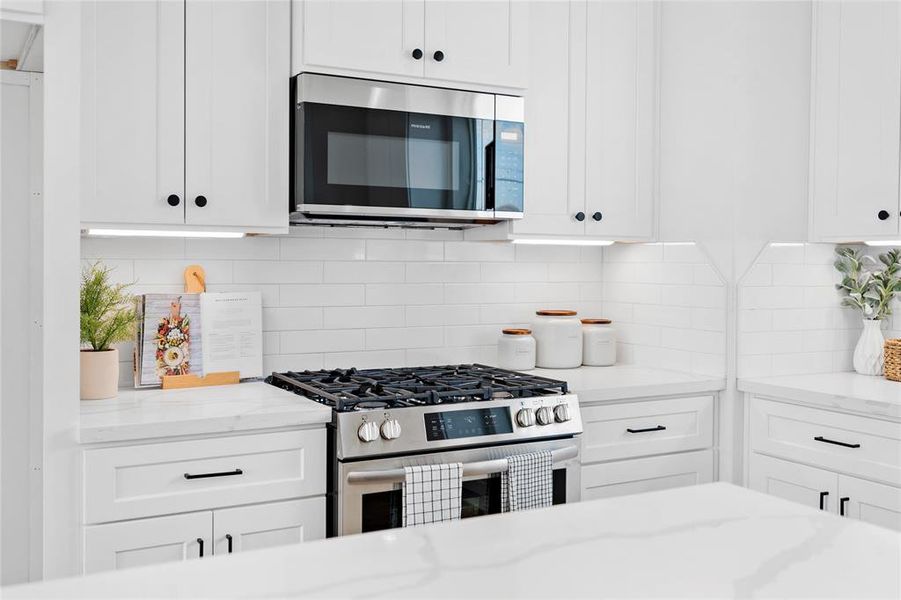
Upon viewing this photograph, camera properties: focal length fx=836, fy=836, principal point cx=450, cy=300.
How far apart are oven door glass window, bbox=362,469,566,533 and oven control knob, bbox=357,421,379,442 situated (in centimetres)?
17

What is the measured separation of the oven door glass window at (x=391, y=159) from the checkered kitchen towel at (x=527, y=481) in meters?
0.91

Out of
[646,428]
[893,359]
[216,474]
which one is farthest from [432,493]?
[893,359]

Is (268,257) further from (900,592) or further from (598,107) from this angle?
(900,592)

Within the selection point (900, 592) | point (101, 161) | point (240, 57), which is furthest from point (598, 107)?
point (900, 592)

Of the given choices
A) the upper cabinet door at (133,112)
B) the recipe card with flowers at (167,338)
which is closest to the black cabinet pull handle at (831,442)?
the recipe card with flowers at (167,338)

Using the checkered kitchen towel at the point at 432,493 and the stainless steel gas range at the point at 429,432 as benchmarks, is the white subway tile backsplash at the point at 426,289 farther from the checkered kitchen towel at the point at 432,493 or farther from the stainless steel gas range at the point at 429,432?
the checkered kitchen towel at the point at 432,493

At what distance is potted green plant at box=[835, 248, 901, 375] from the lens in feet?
10.5

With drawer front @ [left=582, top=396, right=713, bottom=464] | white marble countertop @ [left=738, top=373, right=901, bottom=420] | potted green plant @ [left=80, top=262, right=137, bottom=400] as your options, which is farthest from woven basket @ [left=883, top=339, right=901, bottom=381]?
potted green plant @ [left=80, top=262, right=137, bottom=400]

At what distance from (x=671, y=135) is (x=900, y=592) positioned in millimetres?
2601

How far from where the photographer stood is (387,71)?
2.82m

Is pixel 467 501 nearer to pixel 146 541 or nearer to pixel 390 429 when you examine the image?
pixel 390 429

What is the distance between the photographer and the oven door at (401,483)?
2406 millimetres

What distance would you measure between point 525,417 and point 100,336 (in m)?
1.35

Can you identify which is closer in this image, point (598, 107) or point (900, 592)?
point (900, 592)
